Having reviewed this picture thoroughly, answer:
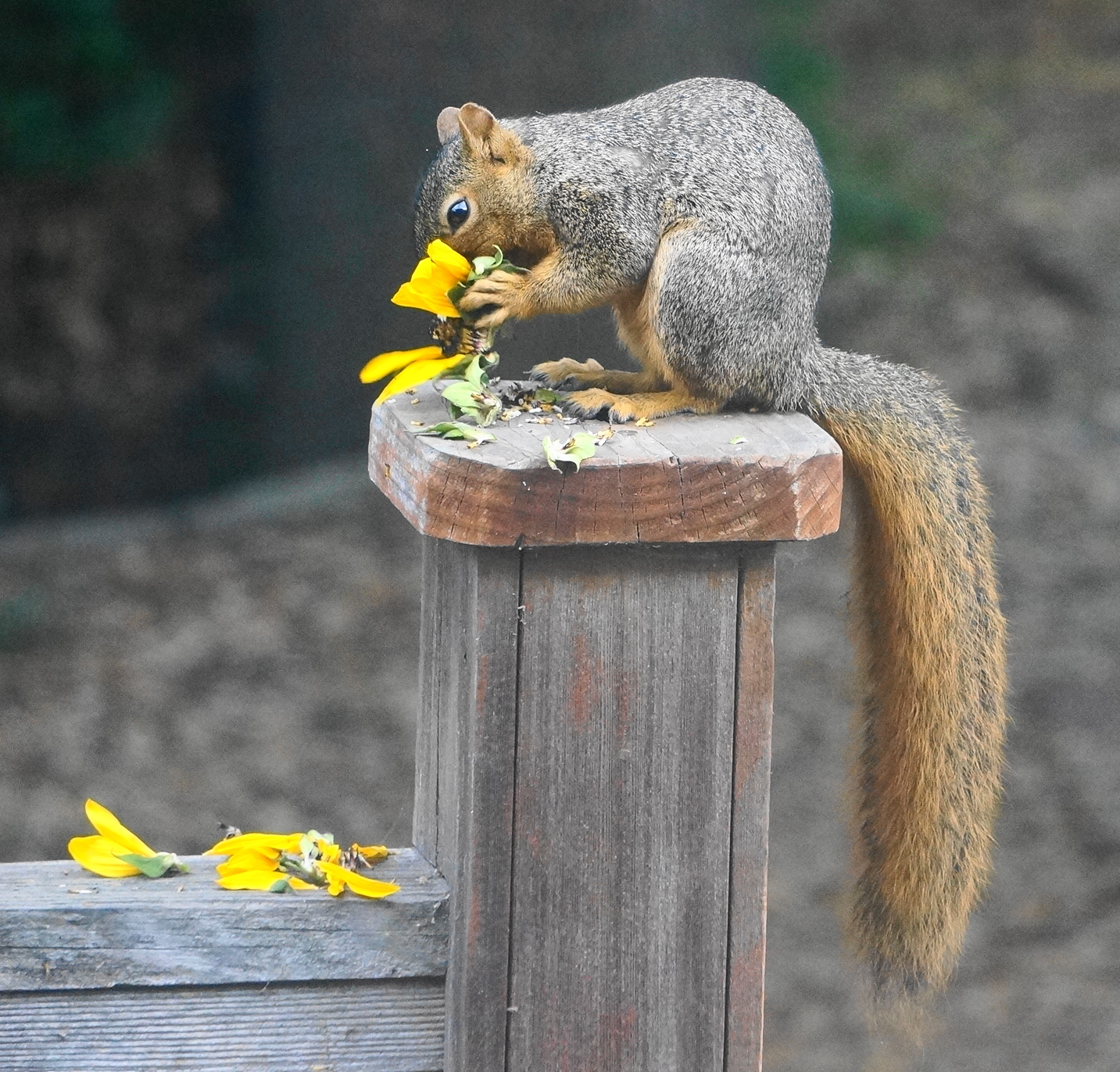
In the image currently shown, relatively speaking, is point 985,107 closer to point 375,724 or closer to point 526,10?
point 526,10

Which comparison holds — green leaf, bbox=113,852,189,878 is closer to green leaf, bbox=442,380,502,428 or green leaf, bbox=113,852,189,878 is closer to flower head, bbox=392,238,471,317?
green leaf, bbox=442,380,502,428

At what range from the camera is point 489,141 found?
1.46 meters

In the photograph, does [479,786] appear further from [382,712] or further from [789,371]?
[382,712]

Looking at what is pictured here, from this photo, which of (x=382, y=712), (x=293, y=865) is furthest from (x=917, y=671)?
(x=382, y=712)

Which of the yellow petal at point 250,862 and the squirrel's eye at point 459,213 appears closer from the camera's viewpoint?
the yellow petal at point 250,862

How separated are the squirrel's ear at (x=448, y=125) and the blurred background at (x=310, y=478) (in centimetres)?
105

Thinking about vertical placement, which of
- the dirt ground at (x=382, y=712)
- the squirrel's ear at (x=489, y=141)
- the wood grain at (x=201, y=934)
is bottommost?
the dirt ground at (x=382, y=712)

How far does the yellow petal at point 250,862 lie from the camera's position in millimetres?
976

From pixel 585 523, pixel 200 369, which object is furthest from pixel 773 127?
pixel 200 369

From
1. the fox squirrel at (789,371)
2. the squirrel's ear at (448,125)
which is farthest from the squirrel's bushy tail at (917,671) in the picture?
the squirrel's ear at (448,125)

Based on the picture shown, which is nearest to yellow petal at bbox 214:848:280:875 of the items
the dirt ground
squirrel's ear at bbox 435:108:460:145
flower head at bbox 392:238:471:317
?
flower head at bbox 392:238:471:317

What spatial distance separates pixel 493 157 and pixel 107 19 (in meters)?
2.11

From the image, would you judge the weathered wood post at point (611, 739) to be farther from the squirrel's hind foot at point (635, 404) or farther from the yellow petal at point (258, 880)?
the squirrel's hind foot at point (635, 404)

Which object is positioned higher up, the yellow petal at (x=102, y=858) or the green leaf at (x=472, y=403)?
the green leaf at (x=472, y=403)
